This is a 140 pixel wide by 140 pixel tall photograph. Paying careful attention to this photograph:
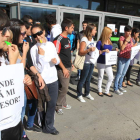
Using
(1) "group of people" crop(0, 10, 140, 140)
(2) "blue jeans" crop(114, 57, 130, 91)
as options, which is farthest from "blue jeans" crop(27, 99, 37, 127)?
(2) "blue jeans" crop(114, 57, 130, 91)

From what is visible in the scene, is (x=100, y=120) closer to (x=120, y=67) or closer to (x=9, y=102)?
(x=120, y=67)

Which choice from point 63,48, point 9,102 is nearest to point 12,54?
point 9,102

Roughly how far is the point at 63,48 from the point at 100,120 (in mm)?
1579

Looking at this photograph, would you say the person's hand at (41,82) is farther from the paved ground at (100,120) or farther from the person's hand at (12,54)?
the paved ground at (100,120)

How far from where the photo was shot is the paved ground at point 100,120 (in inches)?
99.7

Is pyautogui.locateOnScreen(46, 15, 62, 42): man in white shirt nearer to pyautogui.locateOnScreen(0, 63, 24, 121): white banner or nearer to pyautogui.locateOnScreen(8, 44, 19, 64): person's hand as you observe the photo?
pyautogui.locateOnScreen(8, 44, 19, 64): person's hand

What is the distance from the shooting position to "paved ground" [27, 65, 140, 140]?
99.7 inches

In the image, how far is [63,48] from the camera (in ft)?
9.25

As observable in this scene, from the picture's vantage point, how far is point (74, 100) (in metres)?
3.82

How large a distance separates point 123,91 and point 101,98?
91 cm

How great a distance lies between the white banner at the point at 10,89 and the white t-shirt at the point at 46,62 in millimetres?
824

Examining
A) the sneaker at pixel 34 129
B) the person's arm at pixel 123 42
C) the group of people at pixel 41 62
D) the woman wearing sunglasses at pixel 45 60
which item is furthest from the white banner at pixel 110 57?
the sneaker at pixel 34 129

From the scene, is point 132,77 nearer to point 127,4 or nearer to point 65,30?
point 65,30

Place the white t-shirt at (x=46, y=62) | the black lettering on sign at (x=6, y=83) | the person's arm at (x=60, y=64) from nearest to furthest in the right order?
the black lettering on sign at (x=6, y=83), the white t-shirt at (x=46, y=62), the person's arm at (x=60, y=64)
